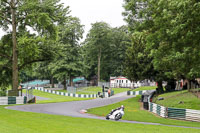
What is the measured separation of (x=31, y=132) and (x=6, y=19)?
66.9 feet

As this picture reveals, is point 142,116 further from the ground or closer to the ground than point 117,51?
closer to the ground

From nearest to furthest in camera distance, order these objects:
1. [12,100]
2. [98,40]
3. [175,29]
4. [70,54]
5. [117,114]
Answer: [175,29] → [117,114] → [12,100] → [70,54] → [98,40]

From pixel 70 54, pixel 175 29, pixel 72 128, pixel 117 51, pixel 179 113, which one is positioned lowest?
pixel 179 113

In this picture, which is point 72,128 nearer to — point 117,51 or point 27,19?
point 27,19

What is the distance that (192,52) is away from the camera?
57.0ft

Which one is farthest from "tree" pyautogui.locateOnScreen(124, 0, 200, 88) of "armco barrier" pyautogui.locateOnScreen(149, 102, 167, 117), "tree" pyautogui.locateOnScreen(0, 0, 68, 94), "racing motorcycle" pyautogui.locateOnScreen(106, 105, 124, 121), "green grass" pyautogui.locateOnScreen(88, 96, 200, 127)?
"tree" pyautogui.locateOnScreen(0, 0, 68, 94)

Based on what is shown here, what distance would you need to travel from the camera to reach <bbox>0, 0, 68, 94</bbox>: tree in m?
27.2

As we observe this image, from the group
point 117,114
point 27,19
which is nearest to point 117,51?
point 27,19

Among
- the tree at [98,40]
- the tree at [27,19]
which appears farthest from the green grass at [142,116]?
the tree at [98,40]

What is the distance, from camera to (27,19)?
27781 millimetres

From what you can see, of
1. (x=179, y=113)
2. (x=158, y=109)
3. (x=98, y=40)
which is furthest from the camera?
(x=98, y=40)

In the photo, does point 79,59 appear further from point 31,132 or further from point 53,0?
point 31,132

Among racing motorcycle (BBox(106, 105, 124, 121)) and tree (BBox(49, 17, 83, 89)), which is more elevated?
tree (BBox(49, 17, 83, 89))

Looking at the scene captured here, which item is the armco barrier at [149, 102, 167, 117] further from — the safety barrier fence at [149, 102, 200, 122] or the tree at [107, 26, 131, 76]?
the tree at [107, 26, 131, 76]
